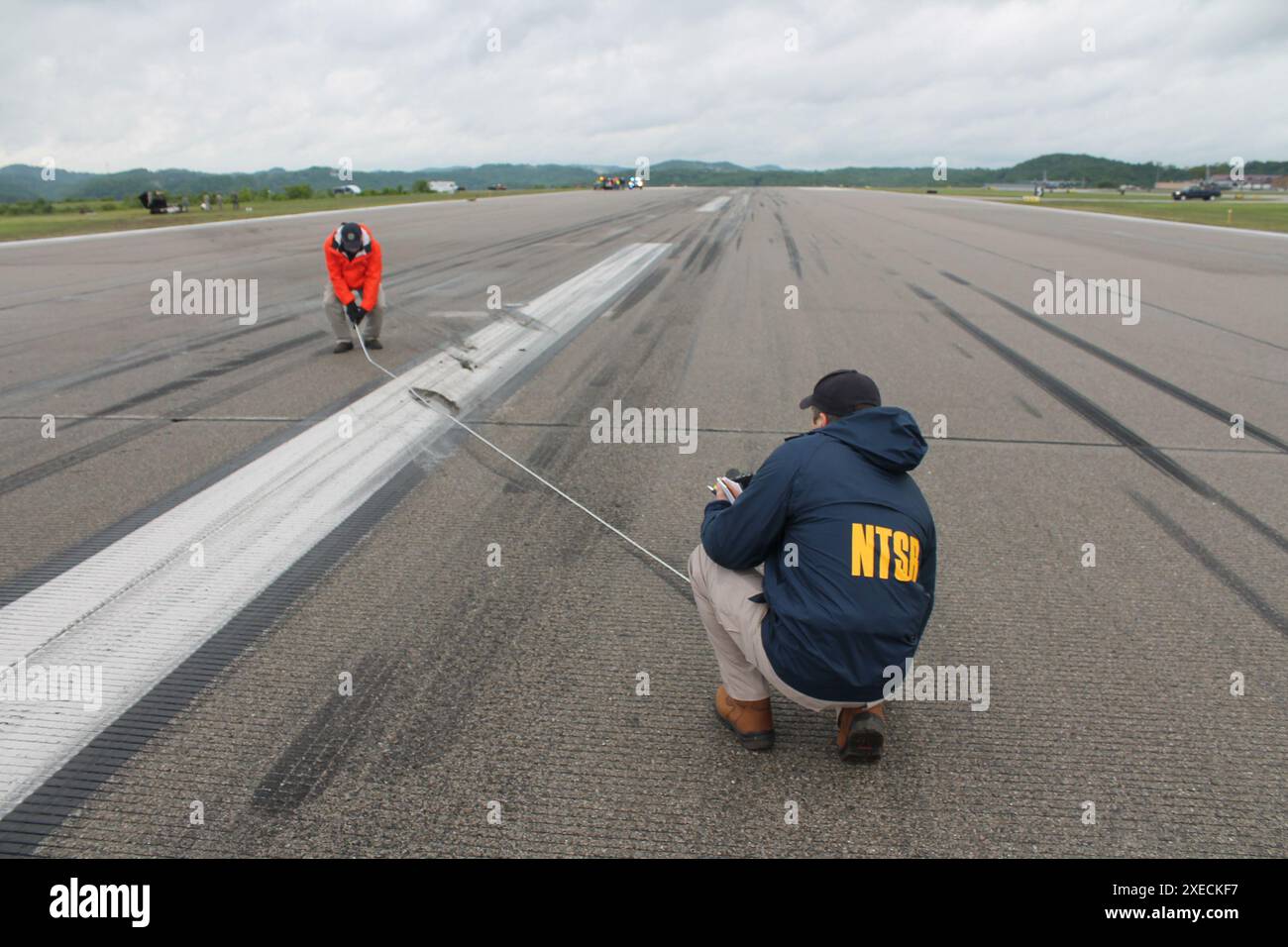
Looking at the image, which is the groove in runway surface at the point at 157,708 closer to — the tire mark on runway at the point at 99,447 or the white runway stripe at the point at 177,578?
the white runway stripe at the point at 177,578

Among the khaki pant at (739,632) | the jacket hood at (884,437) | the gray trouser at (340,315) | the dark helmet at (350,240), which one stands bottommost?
the khaki pant at (739,632)

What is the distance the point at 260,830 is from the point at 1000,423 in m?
6.21

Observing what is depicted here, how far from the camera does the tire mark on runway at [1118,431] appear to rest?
16.5 ft

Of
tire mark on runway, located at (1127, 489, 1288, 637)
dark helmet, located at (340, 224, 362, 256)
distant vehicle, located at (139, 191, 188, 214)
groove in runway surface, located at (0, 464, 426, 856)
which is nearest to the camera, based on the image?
groove in runway surface, located at (0, 464, 426, 856)

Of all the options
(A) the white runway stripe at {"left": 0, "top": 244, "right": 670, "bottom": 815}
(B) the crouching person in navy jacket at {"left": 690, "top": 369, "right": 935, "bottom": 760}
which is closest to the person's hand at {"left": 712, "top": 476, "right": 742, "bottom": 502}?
(B) the crouching person in navy jacket at {"left": 690, "top": 369, "right": 935, "bottom": 760}

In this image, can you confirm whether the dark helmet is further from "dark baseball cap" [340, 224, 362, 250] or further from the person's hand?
the person's hand

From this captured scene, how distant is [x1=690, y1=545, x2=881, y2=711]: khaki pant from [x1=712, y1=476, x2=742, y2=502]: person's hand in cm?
22

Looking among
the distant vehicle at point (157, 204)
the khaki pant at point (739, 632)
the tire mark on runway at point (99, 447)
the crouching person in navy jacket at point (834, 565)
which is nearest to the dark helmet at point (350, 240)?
the tire mark on runway at point (99, 447)

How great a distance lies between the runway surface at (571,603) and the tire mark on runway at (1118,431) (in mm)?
39

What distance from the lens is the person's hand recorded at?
121 inches

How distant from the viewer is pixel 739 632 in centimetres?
295

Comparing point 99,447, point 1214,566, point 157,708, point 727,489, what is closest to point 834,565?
point 727,489

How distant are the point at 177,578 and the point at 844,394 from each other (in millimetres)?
3439

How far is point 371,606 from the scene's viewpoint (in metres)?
3.93
